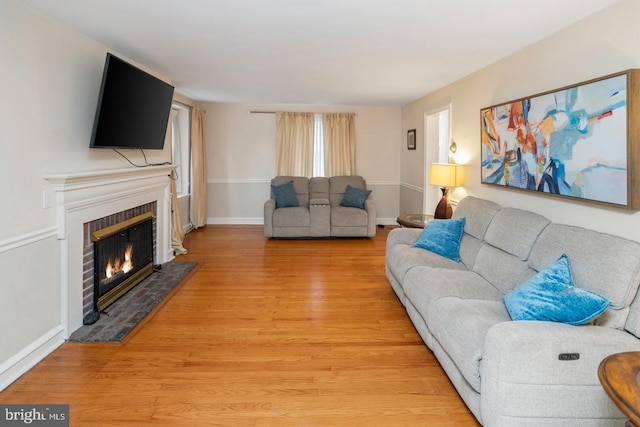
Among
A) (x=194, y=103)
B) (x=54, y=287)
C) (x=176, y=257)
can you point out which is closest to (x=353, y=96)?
(x=194, y=103)

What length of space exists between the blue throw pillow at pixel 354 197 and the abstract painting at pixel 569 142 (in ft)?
10.1

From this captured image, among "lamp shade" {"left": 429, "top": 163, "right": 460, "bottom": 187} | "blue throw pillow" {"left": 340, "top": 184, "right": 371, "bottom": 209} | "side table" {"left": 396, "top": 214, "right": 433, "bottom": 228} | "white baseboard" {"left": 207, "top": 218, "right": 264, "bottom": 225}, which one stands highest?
"lamp shade" {"left": 429, "top": 163, "right": 460, "bottom": 187}

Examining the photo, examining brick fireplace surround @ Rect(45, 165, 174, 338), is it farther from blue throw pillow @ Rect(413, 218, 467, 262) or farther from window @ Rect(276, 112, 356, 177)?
window @ Rect(276, 112, 356, 177)

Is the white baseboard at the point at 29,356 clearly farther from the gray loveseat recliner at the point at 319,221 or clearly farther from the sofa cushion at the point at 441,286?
the gray loveseat recliner at the point at 319,221

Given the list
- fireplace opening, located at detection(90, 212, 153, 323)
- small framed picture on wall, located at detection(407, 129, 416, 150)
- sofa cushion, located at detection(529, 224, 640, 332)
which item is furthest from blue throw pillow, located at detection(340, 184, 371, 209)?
sofa cushion, located at detection(529, 224, 640, 332)

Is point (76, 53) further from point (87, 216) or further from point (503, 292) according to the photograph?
point (503, 292)

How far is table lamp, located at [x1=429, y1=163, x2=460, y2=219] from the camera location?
14.4ft

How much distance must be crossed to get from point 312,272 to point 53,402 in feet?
9.15

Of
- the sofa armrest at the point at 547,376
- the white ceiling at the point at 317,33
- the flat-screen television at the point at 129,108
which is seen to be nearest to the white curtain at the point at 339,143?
the white ceiling at the point at 317,33

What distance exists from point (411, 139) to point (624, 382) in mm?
5712

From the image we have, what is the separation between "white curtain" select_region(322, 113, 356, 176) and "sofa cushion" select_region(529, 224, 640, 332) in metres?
5.13

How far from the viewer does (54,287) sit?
2.71m

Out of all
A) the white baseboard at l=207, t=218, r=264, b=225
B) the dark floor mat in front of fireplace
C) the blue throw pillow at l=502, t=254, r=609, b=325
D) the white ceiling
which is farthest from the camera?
the white baseboard at l=207, t=218, r=264, b=225

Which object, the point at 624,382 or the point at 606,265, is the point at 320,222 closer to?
the point at 606,265
